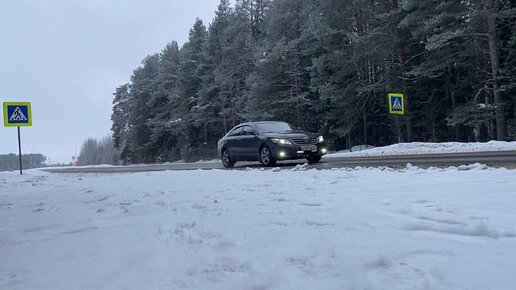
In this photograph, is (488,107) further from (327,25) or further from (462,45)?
(327,25)

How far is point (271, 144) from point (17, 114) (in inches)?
438

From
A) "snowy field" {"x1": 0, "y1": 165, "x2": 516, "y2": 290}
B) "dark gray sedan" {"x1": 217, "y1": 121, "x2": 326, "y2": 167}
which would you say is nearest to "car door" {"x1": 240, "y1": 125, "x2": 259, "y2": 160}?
"dark gray sedan" {"x1": 217, "y1": 121, "x2": 326, "y2": 167}

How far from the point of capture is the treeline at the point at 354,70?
832 inches

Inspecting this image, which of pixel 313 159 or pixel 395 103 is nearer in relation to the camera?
pixel 313 159

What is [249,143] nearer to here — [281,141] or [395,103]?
[281,141]

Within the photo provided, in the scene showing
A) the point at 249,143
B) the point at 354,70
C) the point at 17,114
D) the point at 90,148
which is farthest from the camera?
the point at 90,148

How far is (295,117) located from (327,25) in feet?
26.1

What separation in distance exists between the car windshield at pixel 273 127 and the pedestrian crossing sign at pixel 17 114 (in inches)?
394

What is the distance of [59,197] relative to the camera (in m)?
7.21

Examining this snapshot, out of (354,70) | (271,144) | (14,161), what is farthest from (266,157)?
(14,161)

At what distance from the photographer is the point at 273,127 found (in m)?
13.7

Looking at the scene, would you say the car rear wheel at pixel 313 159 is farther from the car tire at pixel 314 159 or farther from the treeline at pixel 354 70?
the treeline at pixel 354 70

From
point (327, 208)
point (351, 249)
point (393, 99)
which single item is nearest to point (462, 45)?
point (393, 99)

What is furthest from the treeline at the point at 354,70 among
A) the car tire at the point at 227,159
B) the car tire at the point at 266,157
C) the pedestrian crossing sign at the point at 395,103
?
the car tire at the point at 227,159
